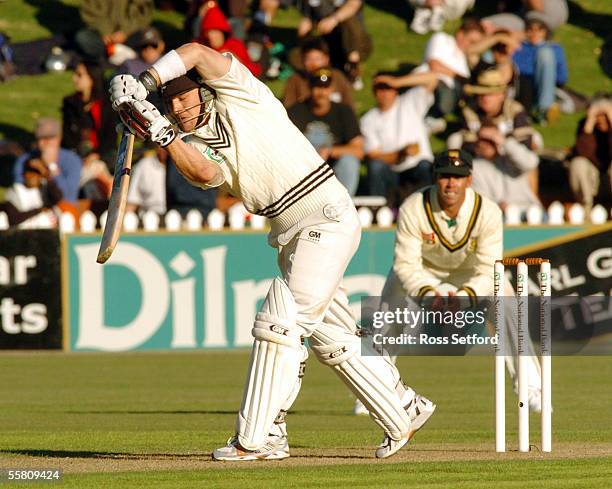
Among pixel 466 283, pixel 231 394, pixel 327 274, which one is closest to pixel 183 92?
pixel 327 274

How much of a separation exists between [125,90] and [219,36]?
1258cm

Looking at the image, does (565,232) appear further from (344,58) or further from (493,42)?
(344,58)

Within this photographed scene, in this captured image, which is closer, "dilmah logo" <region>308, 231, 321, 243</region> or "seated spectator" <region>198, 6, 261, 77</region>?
"dilmah logo" <region>308, 231, 321, 243</region>

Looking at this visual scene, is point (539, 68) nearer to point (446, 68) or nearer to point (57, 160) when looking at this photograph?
point (446, 68)

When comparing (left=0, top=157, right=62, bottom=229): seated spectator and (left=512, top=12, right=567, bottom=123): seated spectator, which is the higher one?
(left=512, top=12, right=567, bottom=123): seated spectator

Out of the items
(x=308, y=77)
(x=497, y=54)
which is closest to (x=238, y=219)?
(x=308, y=77)

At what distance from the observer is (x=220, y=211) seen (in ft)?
59.2

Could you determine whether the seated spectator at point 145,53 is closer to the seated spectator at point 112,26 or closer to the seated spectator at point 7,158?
the seated spectator at point 112,26

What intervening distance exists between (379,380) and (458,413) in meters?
3.19

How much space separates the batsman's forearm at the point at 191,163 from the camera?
7.82 metres

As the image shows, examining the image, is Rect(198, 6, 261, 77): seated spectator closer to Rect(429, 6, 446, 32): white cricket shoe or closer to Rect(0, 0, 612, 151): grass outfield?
Rect(0, 0, 612, 151): grass outfield

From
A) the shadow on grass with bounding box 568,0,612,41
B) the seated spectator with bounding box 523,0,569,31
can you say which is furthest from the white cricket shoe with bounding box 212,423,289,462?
the shadow on grass with bounding box 568,0,612,41

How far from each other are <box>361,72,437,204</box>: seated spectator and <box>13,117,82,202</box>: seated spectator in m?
3.47

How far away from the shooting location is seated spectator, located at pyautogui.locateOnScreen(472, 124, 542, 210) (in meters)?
17.8
